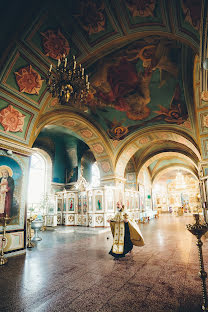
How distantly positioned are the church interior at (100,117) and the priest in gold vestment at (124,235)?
0.85 ft

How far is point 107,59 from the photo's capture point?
8.11m

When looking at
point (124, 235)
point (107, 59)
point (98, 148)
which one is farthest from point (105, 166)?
point (124, 235)

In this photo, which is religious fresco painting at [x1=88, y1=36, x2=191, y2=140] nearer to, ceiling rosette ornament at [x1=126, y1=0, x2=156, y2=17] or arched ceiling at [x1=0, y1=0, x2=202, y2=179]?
arched ceiling at [x1=0, y1=0, x2=202, y2=179]

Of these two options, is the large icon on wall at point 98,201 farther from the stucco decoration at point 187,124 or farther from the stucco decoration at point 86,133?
the stucco decoration at point 187,124

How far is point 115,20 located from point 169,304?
749 centimetres

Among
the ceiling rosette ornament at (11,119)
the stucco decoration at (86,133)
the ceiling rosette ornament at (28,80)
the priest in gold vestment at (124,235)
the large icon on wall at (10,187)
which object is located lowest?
the priest in gold vestment at (124,235)

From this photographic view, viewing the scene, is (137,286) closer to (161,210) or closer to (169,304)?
(169,304)

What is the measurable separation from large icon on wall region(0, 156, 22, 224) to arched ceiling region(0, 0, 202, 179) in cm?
103

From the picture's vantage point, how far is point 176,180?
34.4 meters

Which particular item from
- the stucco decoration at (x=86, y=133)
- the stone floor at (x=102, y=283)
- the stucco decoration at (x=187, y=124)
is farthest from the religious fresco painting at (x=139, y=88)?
the stone floor at (x=102, y=283)

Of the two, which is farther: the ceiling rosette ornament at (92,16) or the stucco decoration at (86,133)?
the stucco decoration at (86,133)

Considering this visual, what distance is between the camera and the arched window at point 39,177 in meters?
15.2

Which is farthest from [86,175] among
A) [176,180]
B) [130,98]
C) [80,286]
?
[176,180]

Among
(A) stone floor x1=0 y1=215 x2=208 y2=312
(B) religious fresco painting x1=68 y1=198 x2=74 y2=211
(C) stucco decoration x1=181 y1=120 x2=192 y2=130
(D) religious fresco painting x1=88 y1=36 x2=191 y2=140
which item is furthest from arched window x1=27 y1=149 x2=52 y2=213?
(C) stucco decoration x1=181 y1=120 x2=192 y2=130
